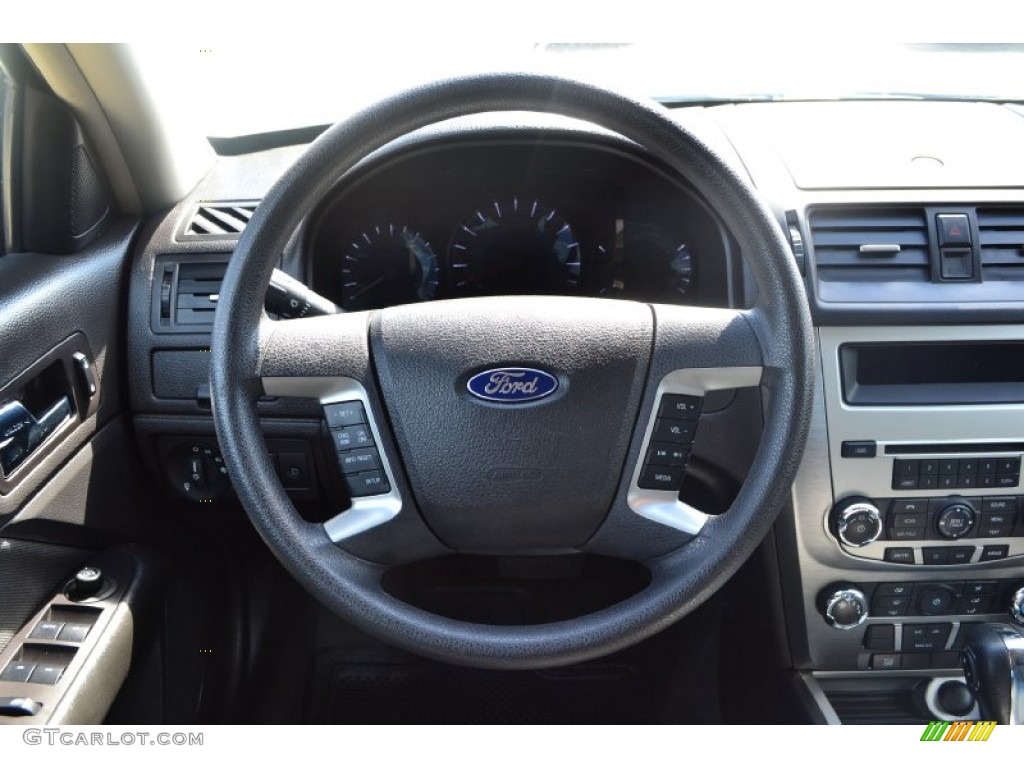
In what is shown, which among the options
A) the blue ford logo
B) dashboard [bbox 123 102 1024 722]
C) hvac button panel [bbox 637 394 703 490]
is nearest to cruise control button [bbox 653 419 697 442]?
hvac button panel [bbox 637 394 703 490]

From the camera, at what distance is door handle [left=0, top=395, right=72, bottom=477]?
134cm

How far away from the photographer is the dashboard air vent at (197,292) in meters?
1.64

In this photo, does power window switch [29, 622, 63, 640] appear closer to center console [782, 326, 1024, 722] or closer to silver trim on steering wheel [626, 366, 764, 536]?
silver trim on steering wheel [626, 366, 764, 536]

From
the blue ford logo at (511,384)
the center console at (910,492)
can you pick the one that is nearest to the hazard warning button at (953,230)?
the center console at (910,492)

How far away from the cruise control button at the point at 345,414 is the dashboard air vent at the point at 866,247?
2.56 feet

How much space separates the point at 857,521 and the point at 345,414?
0.85 metres

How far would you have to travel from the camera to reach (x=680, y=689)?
1992mm

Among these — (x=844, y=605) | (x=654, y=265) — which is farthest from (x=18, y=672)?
(x=844, y=605)

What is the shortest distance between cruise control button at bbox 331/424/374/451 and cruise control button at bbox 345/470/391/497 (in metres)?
0.04

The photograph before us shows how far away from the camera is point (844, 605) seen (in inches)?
65.2

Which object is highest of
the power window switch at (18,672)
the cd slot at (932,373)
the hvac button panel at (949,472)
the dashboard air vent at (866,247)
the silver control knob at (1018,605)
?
the dashboard air vent at (866,247)

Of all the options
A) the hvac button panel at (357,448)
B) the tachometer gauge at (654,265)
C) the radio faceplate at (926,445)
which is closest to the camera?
the hvac button panel at (357,448)

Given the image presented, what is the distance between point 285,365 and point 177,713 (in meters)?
0.86
